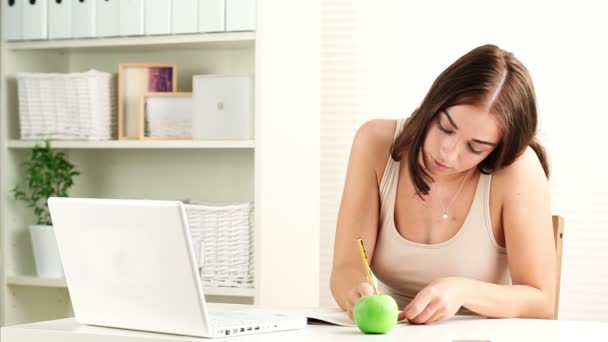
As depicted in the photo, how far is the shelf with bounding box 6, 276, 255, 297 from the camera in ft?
9.65

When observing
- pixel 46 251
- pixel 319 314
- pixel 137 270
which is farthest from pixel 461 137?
pixel 46 251

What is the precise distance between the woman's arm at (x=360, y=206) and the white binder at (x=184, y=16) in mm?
982

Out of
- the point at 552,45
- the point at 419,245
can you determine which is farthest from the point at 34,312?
the point at 552,45

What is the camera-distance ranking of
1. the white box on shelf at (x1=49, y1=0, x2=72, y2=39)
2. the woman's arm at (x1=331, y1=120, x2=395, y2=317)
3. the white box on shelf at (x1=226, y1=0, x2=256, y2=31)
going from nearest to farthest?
the woman's arm at (x1=331, y1=120, x2=395, y2=317)
the white box on shelf at (x1=226, y1=0, x2=256, y2=31)
the white box on shelf at (x1=49, y1=0, x2=72, y2=39)

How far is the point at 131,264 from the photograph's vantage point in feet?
4.90

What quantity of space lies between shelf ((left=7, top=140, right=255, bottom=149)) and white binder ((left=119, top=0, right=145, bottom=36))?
1.13 ft

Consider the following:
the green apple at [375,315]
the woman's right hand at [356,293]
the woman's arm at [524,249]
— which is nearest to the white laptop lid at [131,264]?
the green apple at [375,315]

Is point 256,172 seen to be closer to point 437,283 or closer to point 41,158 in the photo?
point 41,158

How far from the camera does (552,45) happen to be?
3166mm

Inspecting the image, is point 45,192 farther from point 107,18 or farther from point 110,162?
point 107,18

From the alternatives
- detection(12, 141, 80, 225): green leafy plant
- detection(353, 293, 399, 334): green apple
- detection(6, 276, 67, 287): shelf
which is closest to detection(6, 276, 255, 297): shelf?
detection(6, 276, 67, 287): shelf

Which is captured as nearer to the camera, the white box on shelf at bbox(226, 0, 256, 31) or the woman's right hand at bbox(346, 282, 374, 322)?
the woman's right hand at bbox(346, 282, 374, 322)

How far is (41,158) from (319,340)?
6.36 ft

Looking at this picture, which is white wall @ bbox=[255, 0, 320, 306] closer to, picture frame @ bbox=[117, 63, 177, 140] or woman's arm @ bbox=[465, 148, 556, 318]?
picture frame @ bbox=[117, 63, 177, 140]
